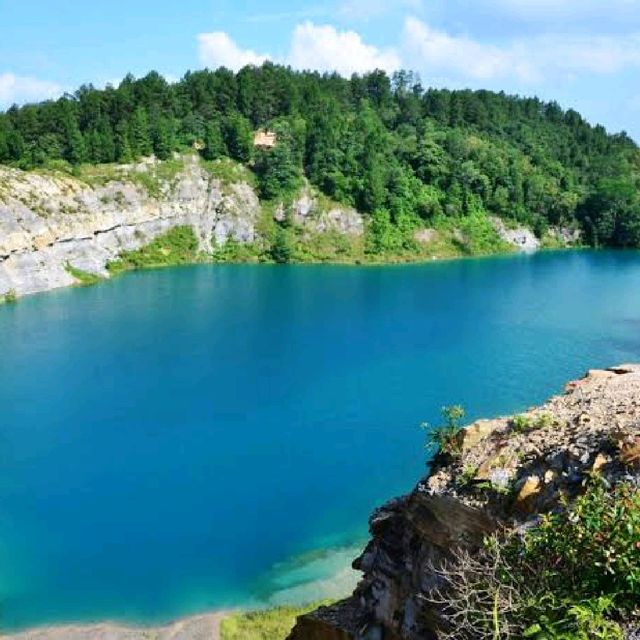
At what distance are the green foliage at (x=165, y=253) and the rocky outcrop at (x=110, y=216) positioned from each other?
0.74 metres

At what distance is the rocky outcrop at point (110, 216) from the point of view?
68250 mm

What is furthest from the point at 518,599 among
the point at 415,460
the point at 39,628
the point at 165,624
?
the point at 415,460

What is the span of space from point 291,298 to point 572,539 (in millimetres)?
57488

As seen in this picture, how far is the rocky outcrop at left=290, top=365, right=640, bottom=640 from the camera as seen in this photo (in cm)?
1071

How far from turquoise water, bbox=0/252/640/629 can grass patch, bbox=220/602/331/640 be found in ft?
2.80

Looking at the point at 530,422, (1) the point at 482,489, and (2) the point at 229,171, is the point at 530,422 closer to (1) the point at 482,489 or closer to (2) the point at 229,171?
(1) the point at 482,489

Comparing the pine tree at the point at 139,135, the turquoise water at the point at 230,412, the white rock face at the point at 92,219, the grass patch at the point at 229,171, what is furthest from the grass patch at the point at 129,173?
the turquoise water at the point at 230,412

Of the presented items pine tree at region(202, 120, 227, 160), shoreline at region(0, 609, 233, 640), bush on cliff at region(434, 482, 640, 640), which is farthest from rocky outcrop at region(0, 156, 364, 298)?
bush on cliff at region(434, 482, 640, 640)

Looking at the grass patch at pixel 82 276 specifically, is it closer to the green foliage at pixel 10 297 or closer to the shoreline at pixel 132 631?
the green foliage at pixel 10 297

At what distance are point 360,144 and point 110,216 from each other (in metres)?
32.9

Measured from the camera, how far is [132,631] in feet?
72.1

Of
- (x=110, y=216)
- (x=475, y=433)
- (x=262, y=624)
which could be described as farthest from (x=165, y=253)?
(x=475, y=433)

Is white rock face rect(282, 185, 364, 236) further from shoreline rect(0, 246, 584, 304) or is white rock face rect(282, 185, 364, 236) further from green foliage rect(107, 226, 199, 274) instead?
green foliage rect(107, 226, 199, 274)

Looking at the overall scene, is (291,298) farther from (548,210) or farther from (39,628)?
(548,210)
